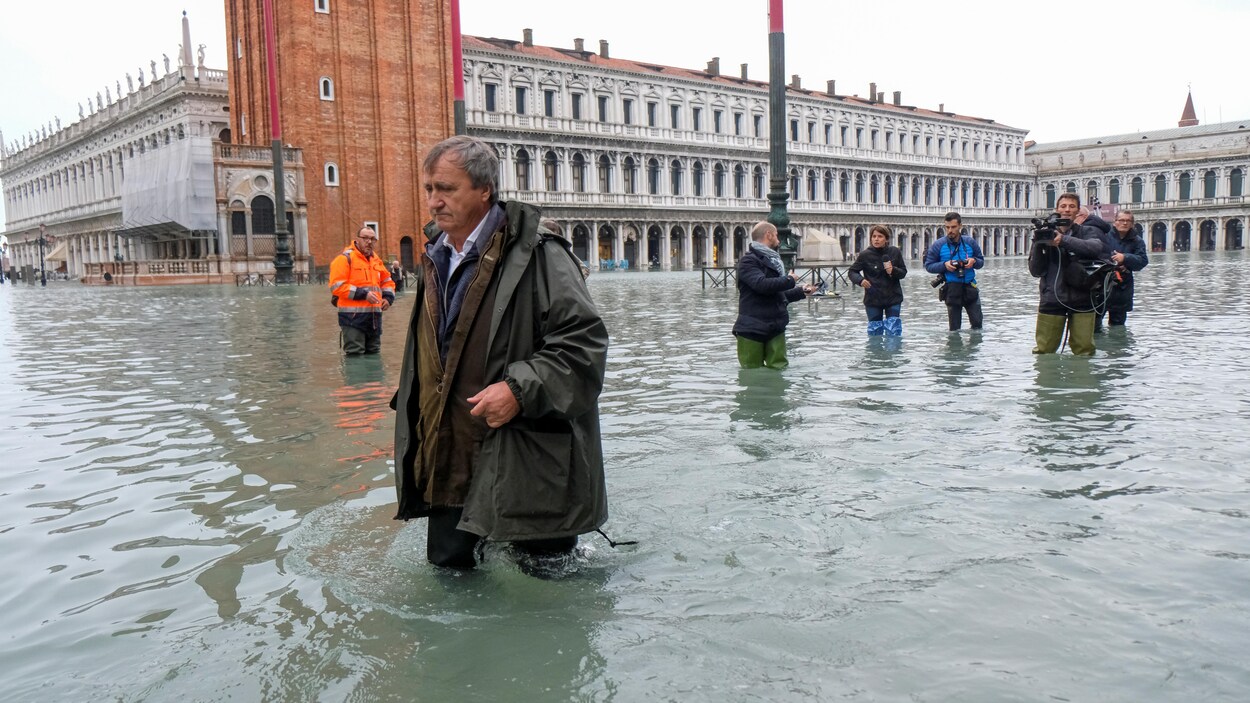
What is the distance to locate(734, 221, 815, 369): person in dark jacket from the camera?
27.0 feet

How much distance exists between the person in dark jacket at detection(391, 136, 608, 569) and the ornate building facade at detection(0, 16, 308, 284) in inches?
1516

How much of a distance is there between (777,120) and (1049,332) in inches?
158

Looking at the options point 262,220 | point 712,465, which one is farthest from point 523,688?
point 262,220

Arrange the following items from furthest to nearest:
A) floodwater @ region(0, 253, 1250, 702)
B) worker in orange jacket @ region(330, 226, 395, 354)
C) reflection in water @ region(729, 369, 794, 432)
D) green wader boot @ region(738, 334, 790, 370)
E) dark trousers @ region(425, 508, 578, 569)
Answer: worker in orange jacket @ region(330, 226, 395, 354) < green wader boot @ region(738, 334, 790, 370) < reflection in water @ region(729, 369, 794, 432) < dark trousers @ region(425, 508, 578, 569) < floodwater @ region(0, 253, 1250, 702)

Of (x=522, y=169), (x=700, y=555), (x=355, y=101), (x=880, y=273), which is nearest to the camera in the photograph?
(x=700, y=555)

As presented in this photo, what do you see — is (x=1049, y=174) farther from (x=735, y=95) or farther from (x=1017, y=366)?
(x=1017, y=366)

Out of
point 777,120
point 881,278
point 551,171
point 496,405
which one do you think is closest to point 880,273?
point 881,278

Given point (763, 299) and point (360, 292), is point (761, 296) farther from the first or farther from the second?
point (360, 292)

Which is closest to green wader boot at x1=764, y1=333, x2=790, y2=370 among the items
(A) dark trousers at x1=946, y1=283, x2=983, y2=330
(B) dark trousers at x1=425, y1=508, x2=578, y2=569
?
(A) dark trousers at x1=946, y1=283, x2=983, y2=330

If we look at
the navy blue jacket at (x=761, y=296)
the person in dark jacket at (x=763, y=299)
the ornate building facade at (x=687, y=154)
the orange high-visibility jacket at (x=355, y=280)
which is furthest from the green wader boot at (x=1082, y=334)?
the ornate building facade at (x=687, y=154)

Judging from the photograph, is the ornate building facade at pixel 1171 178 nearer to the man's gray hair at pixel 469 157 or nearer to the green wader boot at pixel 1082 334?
the green wader boot at pixel 1082 334

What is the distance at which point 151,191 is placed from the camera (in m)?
47.2

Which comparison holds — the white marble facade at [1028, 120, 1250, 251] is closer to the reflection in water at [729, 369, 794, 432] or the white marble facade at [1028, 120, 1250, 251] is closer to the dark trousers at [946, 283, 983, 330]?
the dark trousers at [946, 283, 983, 330]

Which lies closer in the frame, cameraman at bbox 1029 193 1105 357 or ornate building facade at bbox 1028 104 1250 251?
cameraman at bbox 1029 193 1105 357
